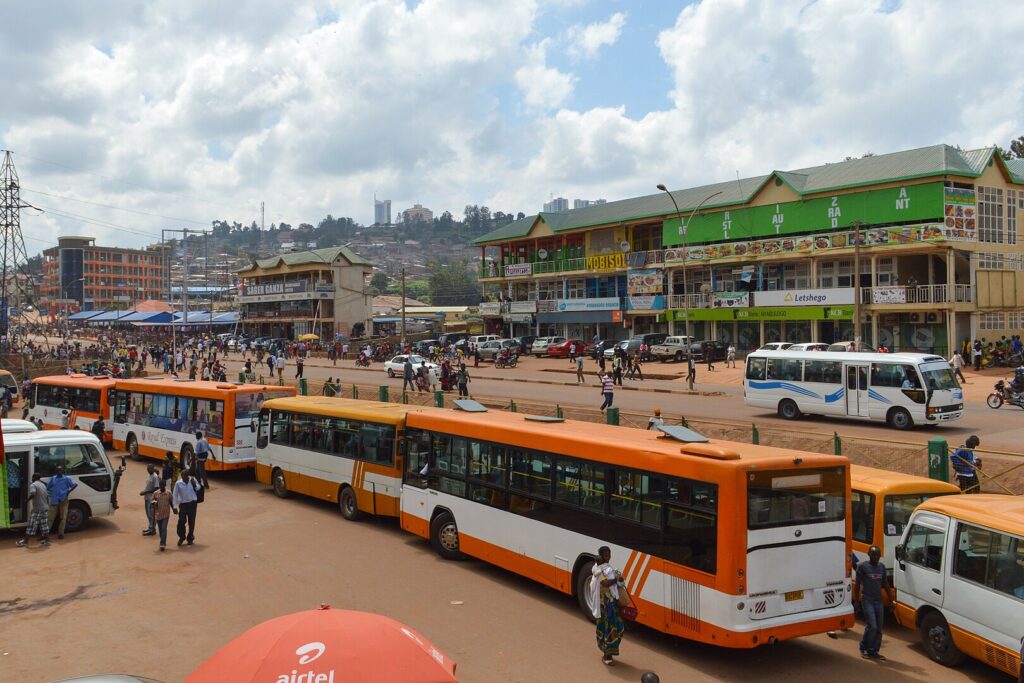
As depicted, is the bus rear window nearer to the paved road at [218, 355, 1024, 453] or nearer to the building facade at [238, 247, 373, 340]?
the paved road at [218, 355, 1024, 453]

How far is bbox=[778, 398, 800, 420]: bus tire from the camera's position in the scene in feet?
87.9

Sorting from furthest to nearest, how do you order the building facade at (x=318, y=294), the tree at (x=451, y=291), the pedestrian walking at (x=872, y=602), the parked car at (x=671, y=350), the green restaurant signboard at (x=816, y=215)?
1. the tree at (x=451, y=291)
2. the building facade at (x=318, y=294)
3. the parked car at (x=671, y=350)
4. the green restaurant signboard at (x=816, y=215)
5. the pedestrian walking at (x=872, y=602)

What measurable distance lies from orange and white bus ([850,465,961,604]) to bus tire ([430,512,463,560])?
6.27 m

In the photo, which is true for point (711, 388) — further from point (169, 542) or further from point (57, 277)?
point (57, 277)

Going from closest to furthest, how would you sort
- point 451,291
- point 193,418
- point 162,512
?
1. point 162,512
2. point 193,418
3. point 451,291

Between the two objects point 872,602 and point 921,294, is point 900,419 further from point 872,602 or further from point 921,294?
point 921,294

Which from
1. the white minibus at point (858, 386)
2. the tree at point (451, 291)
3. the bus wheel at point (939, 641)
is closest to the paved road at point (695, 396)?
the white minibus at point (858, 386)

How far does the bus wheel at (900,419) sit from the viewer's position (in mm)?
23438

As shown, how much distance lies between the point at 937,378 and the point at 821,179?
2653 cm

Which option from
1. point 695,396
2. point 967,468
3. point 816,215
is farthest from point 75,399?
point 816,215

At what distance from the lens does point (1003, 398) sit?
2864 centimetres

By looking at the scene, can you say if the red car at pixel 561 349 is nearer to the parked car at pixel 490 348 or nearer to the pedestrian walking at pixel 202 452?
the parked car at pixel 490 348

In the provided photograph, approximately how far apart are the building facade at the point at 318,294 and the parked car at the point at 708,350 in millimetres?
43960

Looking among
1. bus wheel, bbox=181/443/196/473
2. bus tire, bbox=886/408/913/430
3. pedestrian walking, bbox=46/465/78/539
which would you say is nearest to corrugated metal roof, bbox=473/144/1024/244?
bus tire, bbox=886/408/913/430
